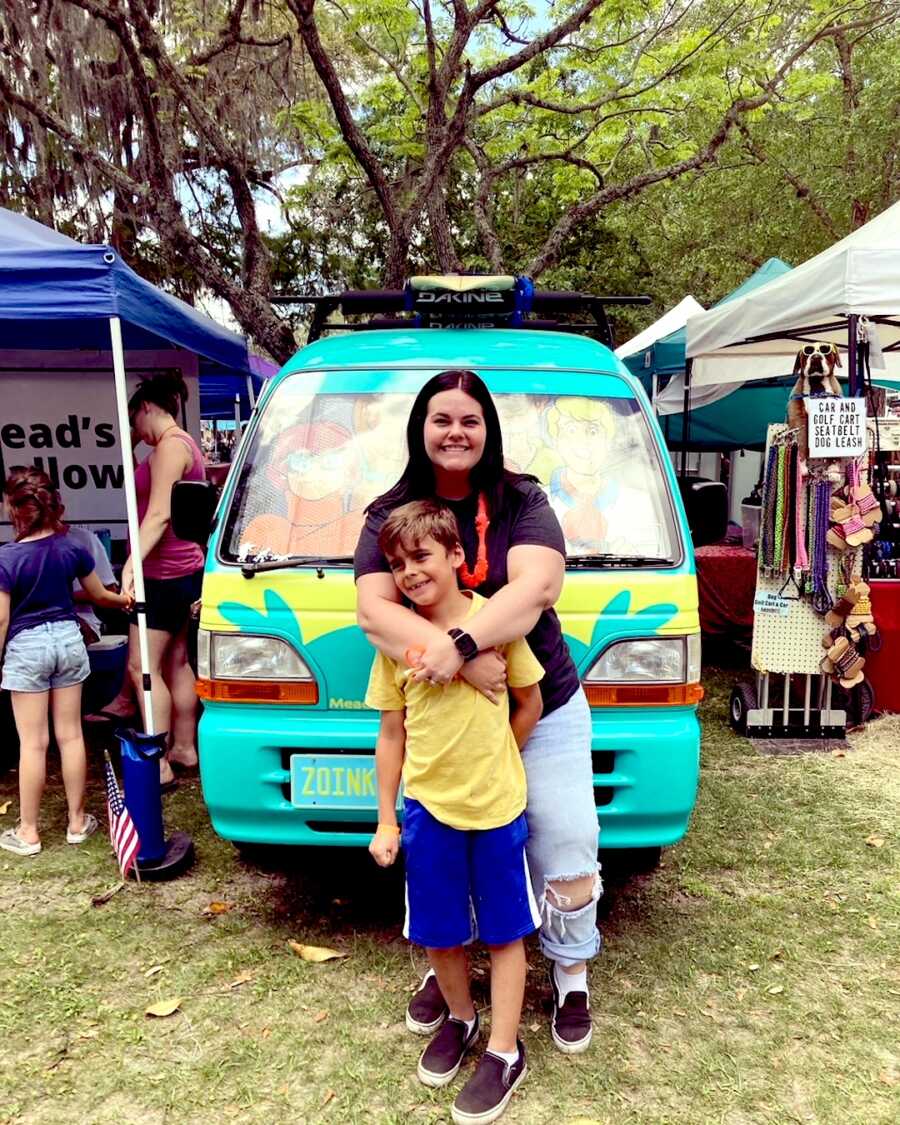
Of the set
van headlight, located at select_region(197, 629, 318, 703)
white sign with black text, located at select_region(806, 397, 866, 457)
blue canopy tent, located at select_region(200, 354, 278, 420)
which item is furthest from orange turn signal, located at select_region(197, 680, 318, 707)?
blue canopy tent, located at select_region(200, 354, 278, 420)

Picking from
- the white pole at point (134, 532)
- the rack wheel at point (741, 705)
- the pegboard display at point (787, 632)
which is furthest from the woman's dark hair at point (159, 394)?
the rack wheel at point (741, 705)

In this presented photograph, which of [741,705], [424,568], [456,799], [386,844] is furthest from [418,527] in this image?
[741,705]

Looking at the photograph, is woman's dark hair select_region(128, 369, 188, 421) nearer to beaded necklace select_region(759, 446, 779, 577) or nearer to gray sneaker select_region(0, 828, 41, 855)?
gray sneaker select_region(0, 828, 41, 855)

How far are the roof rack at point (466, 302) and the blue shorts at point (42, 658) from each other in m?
1.81

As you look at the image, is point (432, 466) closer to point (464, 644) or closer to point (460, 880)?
point (464, 644)

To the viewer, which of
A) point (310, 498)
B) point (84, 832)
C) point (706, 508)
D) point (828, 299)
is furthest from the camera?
point (828, 299)

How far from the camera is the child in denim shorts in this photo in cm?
376

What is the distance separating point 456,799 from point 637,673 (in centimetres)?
95

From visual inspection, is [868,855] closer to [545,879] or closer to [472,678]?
[545,879]

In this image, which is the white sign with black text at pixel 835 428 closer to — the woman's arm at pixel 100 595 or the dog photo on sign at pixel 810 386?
the dog photo on sign at pixel 810 386

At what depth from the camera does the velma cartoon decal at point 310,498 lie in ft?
10.3

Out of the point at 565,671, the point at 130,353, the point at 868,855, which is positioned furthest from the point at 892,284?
the point at 130,353

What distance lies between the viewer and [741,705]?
5.63 meters

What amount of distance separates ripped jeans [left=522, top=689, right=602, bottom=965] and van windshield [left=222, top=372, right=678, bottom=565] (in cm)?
82
